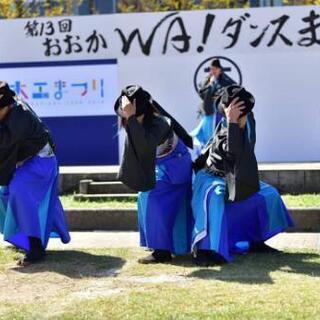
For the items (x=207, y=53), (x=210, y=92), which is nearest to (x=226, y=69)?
(x=207, y=53)


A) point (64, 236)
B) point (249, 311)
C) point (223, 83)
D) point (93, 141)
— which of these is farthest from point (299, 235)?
point (93, 141)

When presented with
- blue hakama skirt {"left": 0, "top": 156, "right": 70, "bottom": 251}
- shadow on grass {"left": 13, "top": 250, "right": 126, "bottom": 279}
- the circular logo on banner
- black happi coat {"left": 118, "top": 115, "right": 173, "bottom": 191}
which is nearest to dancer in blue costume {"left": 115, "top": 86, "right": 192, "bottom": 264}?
black happi coat {"left": 118, "top": 115, "right": 173, "bottom": 191}

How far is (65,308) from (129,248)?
208 centimetres

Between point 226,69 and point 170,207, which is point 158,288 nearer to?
point 170,207

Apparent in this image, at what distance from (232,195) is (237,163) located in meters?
0.25

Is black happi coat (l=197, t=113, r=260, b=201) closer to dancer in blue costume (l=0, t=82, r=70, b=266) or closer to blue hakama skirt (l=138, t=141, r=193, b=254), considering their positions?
blue hakama skirt (l=138, t=141, r=193, b=254)

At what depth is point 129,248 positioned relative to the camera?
22.6 feet

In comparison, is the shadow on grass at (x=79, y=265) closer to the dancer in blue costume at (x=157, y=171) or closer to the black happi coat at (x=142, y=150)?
the dancer in blue costume at (x=157, y=171)

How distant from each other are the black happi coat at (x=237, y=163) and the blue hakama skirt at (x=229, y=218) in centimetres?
11

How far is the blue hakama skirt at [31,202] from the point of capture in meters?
6.20

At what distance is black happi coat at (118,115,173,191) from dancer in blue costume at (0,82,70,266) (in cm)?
71

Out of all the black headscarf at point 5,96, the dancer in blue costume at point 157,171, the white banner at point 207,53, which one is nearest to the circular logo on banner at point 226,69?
the white banner at point 207,53

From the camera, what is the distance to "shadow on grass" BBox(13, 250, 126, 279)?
5.89m

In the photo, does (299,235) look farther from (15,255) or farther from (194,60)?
(194,60)
